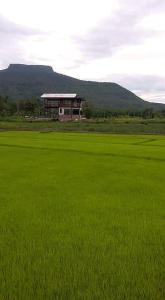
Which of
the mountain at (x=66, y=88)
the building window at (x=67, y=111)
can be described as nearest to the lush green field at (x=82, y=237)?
the building window at (x=67, y=111)

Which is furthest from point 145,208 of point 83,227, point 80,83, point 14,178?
point 80,83

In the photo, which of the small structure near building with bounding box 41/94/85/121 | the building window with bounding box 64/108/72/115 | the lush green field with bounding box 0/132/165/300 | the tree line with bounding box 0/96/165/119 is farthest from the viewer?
the tree line with bounding box 0/96/165/119

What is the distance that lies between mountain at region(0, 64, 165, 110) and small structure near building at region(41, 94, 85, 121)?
207 ft

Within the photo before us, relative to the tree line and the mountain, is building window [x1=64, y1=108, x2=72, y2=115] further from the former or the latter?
the mountain

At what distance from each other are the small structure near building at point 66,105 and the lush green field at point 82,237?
2170 inches

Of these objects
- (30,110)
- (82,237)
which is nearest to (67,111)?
(30,110)

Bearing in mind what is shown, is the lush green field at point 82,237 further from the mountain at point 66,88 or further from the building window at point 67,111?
the mountain at point 66,88

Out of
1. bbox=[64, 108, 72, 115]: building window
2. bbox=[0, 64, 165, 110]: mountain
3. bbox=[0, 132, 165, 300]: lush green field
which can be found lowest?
bbox=[0, 132, 165, 300]: lush green field

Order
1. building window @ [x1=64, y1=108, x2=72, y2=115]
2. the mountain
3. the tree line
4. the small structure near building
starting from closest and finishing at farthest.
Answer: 1. the small structure near building
2. building window @ [x1=64, y1=108, x2=72, y2=115]
3. the tree line
4. the mountain

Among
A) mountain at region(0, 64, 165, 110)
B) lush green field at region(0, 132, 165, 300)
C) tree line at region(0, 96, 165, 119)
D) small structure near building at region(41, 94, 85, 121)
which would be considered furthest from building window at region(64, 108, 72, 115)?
mountain at region(0, 64, 165, 110)

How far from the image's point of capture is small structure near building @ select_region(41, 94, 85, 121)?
64.2 metres

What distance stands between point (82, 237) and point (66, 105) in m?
60.5

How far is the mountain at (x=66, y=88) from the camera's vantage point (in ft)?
447

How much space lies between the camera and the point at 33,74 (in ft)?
546
